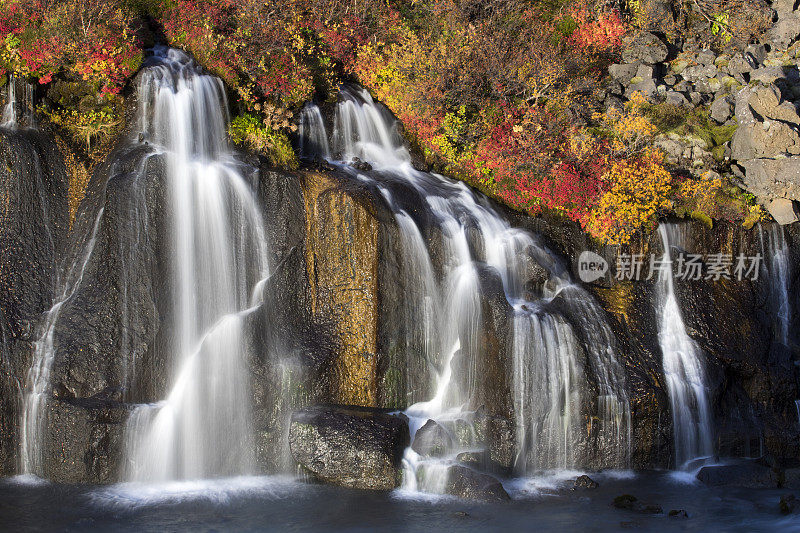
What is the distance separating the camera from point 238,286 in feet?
44.4

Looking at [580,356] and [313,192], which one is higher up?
[313,192]

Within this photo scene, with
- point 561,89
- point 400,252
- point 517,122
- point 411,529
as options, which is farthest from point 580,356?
point 561,89

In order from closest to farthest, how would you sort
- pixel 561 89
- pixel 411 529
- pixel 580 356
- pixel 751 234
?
pixel 411 529, pixel 580 356, pixel 751 234, pixel 561 89

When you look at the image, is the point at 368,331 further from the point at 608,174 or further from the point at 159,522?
the point at 608,174

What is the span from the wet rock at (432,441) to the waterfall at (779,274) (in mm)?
9147

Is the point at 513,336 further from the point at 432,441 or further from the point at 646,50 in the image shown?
the point at 646,50

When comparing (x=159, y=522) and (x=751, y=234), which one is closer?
(x=159, y=522)

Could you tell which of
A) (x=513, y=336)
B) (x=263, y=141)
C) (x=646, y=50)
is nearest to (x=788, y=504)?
(x=513, y=336)

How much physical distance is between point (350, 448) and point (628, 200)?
898 centimetres

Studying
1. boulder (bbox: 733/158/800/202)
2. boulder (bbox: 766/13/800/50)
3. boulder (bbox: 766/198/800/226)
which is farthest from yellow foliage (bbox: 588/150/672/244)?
boulder (bbox: 766/13/800/50)

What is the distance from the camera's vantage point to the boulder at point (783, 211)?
16562mm

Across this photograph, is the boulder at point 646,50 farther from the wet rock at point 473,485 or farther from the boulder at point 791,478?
the wet rock at point 473,485

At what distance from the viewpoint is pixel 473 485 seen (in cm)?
1151

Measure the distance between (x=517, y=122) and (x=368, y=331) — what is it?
8.25m
